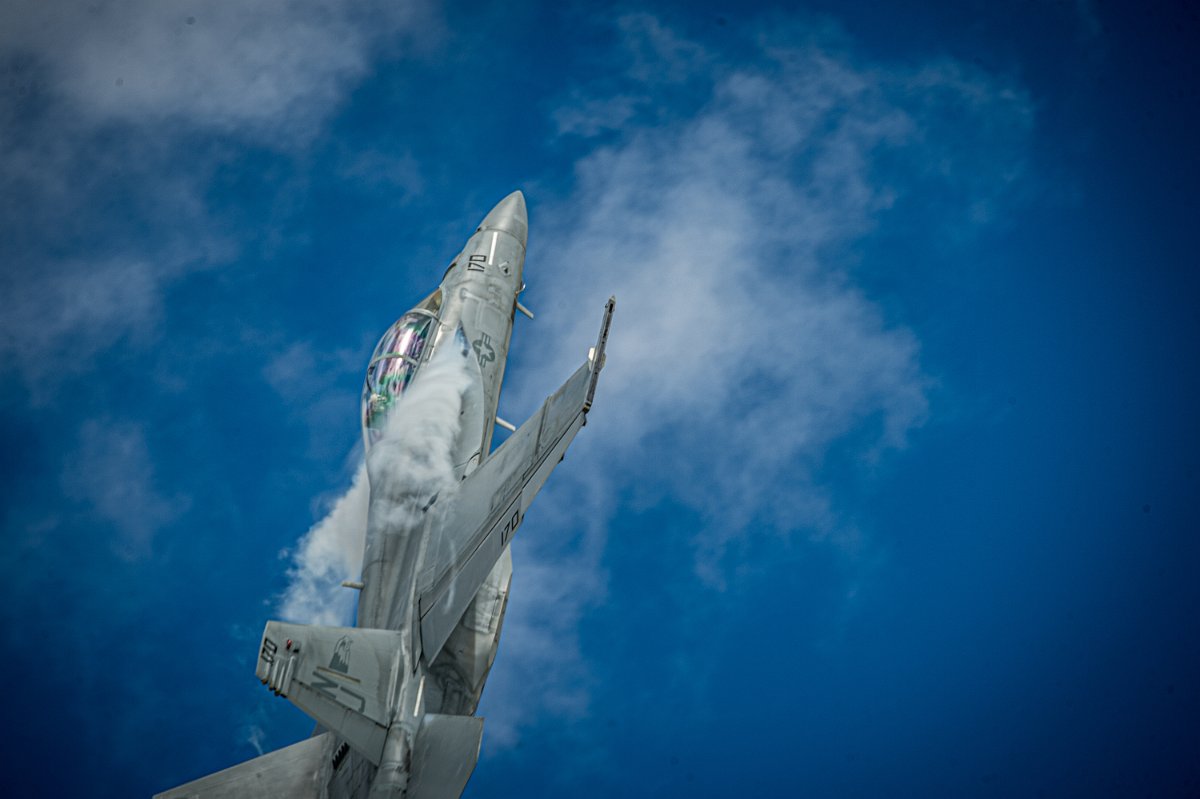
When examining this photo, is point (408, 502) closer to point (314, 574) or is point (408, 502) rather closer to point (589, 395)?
point (589, 395)

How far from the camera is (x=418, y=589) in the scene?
9203mm

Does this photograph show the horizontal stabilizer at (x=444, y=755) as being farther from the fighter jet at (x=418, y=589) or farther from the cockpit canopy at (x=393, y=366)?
the cockpit canopy at (x=393, y=366)

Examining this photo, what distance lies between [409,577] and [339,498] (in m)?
8.59

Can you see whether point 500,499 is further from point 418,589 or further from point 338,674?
point 338,674

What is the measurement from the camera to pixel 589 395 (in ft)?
27.2

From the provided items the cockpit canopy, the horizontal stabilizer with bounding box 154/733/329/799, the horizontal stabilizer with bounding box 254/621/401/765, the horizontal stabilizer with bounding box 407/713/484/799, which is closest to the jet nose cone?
the cockpit canopy

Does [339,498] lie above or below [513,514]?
above

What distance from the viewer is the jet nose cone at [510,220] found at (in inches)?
617

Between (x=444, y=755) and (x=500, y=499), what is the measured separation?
2.31m

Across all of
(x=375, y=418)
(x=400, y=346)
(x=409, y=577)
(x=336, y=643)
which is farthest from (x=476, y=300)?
(x=336, y=643)

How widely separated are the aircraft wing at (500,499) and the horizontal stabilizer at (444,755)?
3.09ft

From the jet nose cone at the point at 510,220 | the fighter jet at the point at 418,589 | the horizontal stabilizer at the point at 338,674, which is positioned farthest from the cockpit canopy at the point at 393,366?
the horizontal stabilizer at the point at 338,674

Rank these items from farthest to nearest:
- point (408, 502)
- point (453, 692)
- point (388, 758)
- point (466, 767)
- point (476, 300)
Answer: point (476, 300), point (408, 502), point (453, 692), point (388, 758), point (466, 767)

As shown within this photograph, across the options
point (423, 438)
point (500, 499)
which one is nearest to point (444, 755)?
point (500, 499)
